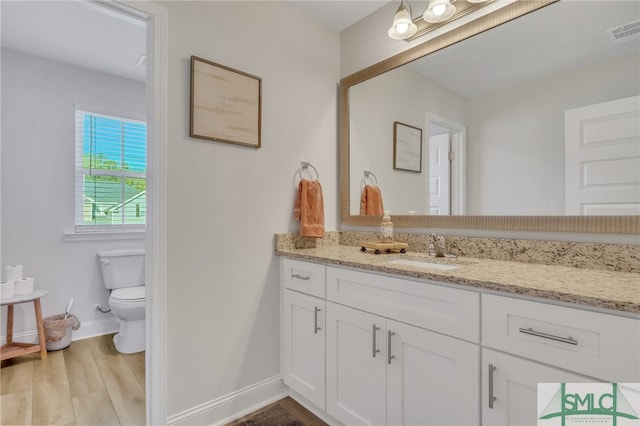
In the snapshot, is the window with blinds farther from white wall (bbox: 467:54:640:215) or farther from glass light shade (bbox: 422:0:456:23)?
white wall (bbox: 467:54:640:215)

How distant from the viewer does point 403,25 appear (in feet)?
5.64

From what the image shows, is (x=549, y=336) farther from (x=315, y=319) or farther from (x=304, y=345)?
(x=304, y=345)

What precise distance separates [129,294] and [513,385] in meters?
2.69

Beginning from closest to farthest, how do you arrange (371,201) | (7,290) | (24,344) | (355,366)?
(355,366) → (371,201) → (7,290) → (24,344)

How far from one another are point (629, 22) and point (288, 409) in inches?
92.1

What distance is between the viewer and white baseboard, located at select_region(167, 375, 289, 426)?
5.08 ft

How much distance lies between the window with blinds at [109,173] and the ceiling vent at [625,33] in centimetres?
348

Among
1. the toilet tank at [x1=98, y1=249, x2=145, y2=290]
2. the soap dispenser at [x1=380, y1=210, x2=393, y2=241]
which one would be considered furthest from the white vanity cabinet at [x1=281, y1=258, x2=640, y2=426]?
the toilet tank at [x1=98, y1=249, x2=145, y2=290]

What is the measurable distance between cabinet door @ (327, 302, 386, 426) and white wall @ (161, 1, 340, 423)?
1.61 ft

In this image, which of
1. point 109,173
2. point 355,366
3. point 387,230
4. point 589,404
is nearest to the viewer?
point 589,404

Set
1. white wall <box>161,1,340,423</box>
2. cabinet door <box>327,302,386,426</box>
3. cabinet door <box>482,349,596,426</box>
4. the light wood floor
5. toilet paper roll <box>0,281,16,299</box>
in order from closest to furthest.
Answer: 1. cabinet door <box>482,349,596,426</box>
2. cabinet door <box>327,302,386,426</box>
3. white wall <box>161,1,340,423</box>
4. the light wood floor
5. toilet paper roll <box>0,281,16,299</box>

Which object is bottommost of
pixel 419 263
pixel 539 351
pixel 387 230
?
pixel 539 351

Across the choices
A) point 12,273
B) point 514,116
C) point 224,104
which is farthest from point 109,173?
point 514,116

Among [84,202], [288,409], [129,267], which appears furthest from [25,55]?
[288,409]
